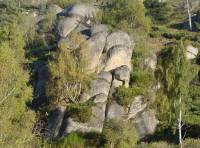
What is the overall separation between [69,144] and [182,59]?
11985 millimetres

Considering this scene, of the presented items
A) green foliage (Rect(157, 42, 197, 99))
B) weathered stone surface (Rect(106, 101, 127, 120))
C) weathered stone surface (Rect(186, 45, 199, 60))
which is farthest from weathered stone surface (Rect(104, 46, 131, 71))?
weathered stone surface (Rect(186, 45, 199, 60))

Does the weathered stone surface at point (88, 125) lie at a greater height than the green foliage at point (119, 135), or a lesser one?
lesser

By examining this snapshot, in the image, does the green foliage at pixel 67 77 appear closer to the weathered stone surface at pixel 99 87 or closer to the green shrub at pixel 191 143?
the weathered stone surface at pixel 99 87

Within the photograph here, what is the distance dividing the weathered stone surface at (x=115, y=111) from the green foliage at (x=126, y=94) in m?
0.44

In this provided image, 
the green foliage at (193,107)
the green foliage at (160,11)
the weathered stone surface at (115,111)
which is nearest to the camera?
the weathered stone surface at (115,111)

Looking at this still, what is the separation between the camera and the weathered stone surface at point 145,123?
49188 millimetres

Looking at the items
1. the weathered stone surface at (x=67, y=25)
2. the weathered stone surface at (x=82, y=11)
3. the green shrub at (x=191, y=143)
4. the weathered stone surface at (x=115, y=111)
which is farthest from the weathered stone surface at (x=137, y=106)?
the weathered stone surface at (x=82, y=11)

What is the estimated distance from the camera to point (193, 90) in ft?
195

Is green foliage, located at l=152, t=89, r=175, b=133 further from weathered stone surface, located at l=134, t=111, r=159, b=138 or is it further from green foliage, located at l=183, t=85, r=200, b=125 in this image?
green foliage, located at l=183, t=85, r=200, b=125

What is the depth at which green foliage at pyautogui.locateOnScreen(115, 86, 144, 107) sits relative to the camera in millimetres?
50306

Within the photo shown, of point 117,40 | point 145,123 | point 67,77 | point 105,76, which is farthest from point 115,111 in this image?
point 117,40

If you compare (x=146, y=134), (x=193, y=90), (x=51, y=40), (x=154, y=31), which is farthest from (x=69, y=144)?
(x=154, y=31)

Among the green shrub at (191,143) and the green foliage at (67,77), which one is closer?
the green shrub at (191,143)

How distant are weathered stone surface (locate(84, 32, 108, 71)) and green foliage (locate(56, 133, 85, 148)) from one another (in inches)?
392
